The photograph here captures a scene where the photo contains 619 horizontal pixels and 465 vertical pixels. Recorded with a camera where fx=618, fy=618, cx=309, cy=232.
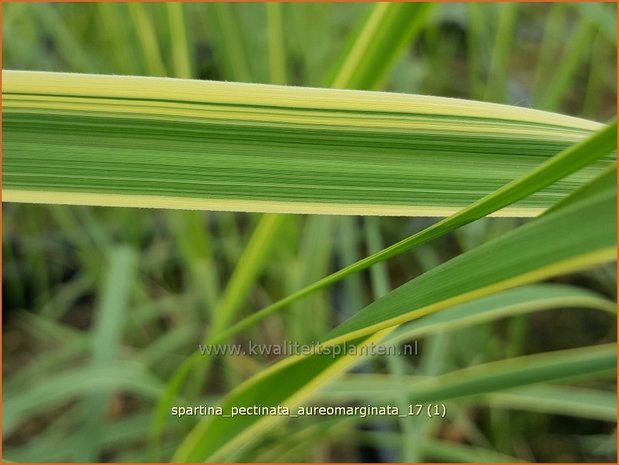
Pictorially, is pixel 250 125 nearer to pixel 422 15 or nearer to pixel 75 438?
pixel 422 15

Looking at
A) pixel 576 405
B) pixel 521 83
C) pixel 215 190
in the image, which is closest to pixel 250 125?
pixel 215 190

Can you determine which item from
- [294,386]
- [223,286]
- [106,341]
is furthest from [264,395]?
[223,286]

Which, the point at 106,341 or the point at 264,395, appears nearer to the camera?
the point at 264,395

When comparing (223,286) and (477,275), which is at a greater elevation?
(223,286)

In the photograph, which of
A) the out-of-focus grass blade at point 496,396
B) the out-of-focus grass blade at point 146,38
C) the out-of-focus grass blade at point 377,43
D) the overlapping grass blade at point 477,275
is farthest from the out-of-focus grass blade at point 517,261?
the out-of-focus grass blade at point 146,38

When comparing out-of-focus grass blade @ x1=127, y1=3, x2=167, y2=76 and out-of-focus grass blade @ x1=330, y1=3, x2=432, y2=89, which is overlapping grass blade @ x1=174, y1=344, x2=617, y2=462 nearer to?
out-of-focus grass blade @ x1=330, y1=3, x2=432, y2=89

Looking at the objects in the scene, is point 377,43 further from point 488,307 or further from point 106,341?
point 106,341
